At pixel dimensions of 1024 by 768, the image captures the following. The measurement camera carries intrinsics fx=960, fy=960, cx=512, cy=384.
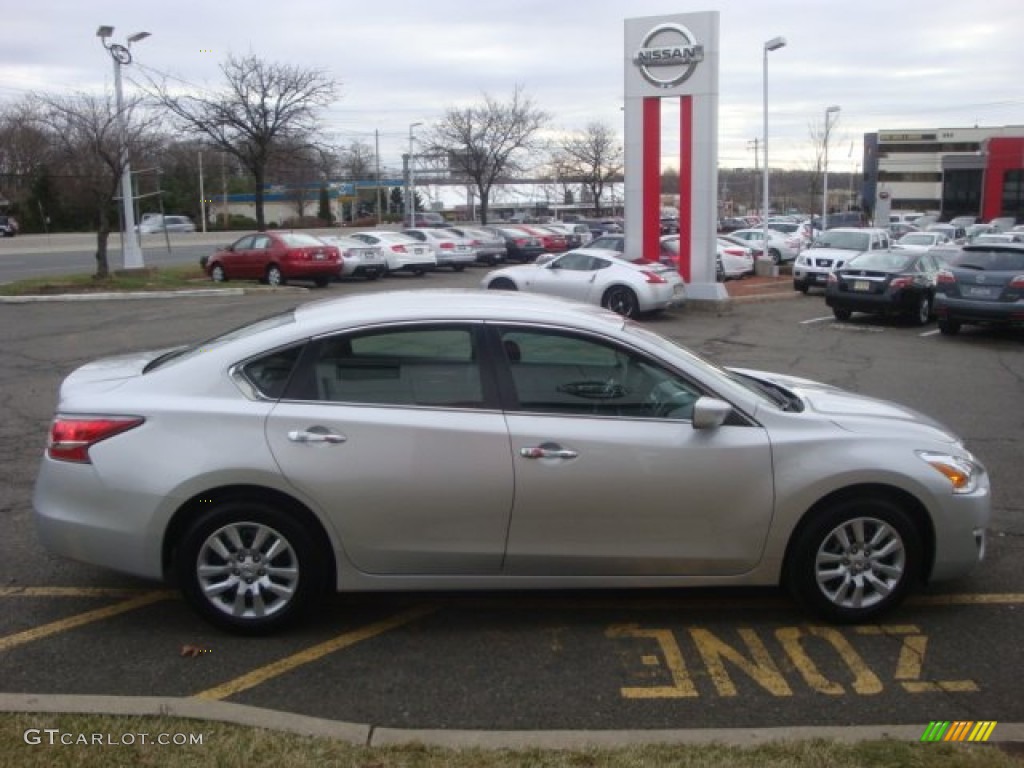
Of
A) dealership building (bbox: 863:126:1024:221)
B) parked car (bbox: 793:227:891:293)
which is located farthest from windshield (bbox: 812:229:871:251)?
dealership building (bbox: 863:126:1024:221)

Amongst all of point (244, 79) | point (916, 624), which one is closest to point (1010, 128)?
point (244, 79)

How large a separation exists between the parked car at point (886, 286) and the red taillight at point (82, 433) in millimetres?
16619

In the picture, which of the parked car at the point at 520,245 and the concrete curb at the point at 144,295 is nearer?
the concrete curb at the point at 144,295

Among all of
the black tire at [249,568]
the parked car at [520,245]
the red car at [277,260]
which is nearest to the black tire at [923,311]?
the red car at [277,260]

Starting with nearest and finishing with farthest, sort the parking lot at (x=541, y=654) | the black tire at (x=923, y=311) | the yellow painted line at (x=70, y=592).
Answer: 1. the parking lot at (x=541, y=654)
2. the yellow painted line at (x=70, y=592)
3. the black tire at (x=923, y=311)

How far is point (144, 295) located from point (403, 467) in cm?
1879

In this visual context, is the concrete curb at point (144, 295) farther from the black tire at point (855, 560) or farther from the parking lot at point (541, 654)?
the black tire at point (855, 560)

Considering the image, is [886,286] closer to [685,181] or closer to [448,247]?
[685,181]

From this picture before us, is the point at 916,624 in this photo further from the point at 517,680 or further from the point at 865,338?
the point at 865,338

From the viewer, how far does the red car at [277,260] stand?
2497 cm

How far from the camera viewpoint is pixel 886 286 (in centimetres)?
1833

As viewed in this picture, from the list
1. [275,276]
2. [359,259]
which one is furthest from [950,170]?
[275,276]

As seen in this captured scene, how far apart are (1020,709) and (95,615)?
4.22 metres

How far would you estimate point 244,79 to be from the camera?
31516 mm
